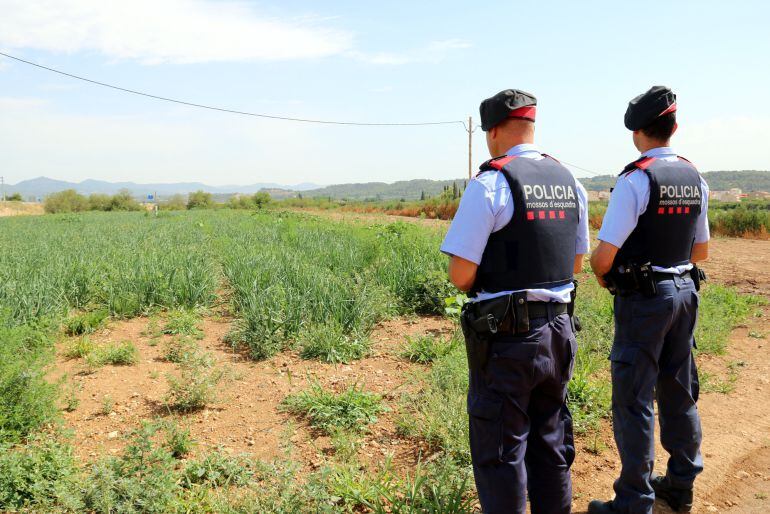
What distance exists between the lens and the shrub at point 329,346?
4941mm

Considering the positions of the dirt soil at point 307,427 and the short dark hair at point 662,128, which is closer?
the short dark hair at point 662,128

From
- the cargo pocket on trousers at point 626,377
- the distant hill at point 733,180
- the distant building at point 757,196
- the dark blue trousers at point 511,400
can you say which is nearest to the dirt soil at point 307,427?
the cargo pocket on trousers at point 626,377

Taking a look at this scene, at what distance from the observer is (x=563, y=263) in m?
2.27

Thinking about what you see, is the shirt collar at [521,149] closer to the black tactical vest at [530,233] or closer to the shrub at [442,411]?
the black tactical vest at [530,233]

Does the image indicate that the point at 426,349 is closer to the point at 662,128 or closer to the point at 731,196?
the point at 662,128

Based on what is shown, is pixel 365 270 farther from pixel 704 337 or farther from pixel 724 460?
pixel 724 460

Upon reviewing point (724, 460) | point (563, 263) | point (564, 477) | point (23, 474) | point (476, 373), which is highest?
point (563, 263)

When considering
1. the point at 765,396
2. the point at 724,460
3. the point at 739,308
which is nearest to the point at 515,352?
the point at 724,460

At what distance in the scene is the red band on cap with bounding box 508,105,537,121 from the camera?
220 centimetres

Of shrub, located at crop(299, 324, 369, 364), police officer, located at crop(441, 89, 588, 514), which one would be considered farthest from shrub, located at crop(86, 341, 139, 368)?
police officer, located at crop(441, 89, 588, 514)

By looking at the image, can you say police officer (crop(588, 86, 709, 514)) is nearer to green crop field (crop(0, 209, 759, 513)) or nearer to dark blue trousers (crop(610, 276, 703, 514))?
dark blue trousers (crop(610, 276, 703, 514))

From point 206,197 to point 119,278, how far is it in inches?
2333

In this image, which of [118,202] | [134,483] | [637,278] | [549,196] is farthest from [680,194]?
[118,202]

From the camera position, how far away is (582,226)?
8.20ft
